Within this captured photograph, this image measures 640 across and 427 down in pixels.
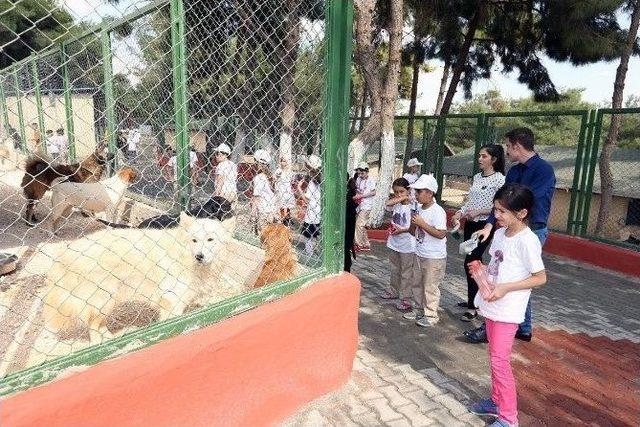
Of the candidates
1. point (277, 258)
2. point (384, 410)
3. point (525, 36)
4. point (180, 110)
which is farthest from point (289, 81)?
point (525, 36)

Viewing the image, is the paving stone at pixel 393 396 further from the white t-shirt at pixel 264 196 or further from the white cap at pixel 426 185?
the white t-shirt at pixel 264 196

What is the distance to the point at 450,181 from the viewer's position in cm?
1209

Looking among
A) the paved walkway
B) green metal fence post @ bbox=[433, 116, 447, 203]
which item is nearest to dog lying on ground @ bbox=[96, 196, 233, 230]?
the paved walkway

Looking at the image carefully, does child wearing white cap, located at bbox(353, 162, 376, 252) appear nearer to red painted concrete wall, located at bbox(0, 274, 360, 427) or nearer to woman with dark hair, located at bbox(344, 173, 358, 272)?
woman with dark hair, located at bbox(344, 173, 358, 272)

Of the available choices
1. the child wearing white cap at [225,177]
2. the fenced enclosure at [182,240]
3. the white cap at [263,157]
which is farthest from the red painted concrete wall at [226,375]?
the white cap at [263,157]

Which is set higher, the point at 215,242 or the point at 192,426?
the point at 215,242

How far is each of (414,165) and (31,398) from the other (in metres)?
7.77

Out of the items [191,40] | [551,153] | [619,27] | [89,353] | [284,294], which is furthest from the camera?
[551,153]

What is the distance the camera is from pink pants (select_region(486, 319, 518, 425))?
2467 mm

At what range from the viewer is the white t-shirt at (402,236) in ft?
14.1

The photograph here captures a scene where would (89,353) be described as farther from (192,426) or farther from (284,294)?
(284,294)

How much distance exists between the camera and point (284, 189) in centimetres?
547

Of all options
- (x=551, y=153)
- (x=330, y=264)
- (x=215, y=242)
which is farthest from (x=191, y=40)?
(x=551, y=153)

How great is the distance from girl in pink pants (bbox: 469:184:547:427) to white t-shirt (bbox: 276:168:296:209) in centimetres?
307
